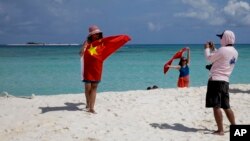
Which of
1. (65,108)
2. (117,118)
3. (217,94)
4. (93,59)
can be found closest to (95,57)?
(93,59)

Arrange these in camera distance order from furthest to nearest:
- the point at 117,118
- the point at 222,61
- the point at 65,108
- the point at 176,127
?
1. the point at 65,108
2. the point at 117,118
3. the point at 176,127
4. the point at 222,61

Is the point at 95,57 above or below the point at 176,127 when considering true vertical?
above

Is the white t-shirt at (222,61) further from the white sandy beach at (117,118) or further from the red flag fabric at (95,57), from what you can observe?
the red flag fabric at (95,57)

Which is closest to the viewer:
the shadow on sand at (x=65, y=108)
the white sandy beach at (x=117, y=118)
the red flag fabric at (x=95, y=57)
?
the white sandy beach at (x=117, y=118)

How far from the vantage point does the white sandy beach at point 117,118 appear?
7.67 m

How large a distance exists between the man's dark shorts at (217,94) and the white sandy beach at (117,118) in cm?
63

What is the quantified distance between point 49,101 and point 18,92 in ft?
38.0

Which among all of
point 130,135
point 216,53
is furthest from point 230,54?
point 130,135

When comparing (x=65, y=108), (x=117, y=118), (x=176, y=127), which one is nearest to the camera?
(x=176, y=127)

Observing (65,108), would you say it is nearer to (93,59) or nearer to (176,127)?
(93,59)

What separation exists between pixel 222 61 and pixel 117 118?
254cm

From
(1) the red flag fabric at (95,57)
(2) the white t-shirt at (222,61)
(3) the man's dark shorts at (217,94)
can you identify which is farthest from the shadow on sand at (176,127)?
(1) the red flag fabric at (95,57)

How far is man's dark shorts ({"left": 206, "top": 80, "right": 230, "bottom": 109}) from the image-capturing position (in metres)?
7.34

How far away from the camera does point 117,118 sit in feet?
28.4
